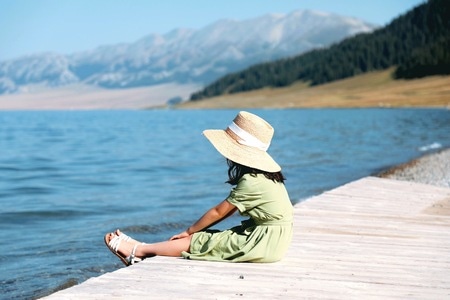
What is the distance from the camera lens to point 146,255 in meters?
8.03

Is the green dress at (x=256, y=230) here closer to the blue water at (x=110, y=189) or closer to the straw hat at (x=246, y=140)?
the straw hat at (x=246, y=140)

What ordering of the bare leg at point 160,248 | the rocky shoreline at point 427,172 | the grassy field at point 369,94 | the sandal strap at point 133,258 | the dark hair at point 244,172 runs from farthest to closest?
the grassy field at point 369,94, the rocky shoreline at point 427,172, the sandal strap at point 133,258, the bare leg at point 160,248, the dark hair at point 244,172

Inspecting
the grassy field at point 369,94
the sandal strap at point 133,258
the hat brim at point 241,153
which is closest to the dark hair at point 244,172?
the hat brim at point 241,153

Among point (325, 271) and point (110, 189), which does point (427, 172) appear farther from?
point (325, 271)

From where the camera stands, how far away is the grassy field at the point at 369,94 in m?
125

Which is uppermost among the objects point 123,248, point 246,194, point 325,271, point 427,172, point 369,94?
point 246,194

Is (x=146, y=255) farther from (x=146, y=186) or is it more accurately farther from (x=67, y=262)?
(x=146, y=186)

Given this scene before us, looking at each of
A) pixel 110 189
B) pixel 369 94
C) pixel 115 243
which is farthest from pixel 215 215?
pixel 369 94

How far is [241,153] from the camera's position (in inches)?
295

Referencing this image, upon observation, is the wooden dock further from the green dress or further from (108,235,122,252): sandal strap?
(108,235,122,252): sandal strap

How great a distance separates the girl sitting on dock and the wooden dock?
0.16m

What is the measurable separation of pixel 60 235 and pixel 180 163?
18254 millimetres

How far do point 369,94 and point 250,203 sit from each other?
491 feet

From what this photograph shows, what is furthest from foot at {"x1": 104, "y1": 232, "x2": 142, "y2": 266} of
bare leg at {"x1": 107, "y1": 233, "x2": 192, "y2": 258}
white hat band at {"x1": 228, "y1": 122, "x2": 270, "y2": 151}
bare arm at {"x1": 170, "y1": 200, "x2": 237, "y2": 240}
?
white hat band at {"x1": 228, "y1": 122, "x2": 270, "y2": 151}
